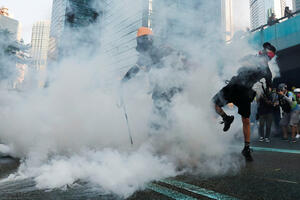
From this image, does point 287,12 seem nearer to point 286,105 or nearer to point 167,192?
point 286,105

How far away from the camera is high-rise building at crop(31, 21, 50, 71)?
21.0 feet

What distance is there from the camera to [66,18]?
596cm

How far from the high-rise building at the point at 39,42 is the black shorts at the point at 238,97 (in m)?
5.02

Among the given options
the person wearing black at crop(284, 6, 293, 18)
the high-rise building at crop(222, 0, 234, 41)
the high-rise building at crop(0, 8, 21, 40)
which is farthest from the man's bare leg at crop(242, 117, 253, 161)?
the person wearing black at crop(284, 6, 293, 18)

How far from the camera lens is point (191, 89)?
3.57 meters

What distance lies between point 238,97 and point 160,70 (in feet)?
4.25

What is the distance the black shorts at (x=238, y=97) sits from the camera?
337cm

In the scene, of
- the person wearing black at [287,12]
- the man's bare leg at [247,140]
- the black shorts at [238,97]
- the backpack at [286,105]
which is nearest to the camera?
the man's bare leg at [247,140]

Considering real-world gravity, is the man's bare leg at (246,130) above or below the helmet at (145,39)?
below

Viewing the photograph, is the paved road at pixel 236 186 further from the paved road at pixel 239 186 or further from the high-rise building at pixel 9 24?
the high-rise building at pixel 9 24

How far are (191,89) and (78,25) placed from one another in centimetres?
363

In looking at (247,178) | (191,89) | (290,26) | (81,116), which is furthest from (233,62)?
(290,26)

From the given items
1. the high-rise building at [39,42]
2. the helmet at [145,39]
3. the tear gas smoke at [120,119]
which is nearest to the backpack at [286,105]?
the tear gas smoke at [120,119]

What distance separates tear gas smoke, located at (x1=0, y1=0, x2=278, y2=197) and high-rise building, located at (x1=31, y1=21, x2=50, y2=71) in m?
2.21
